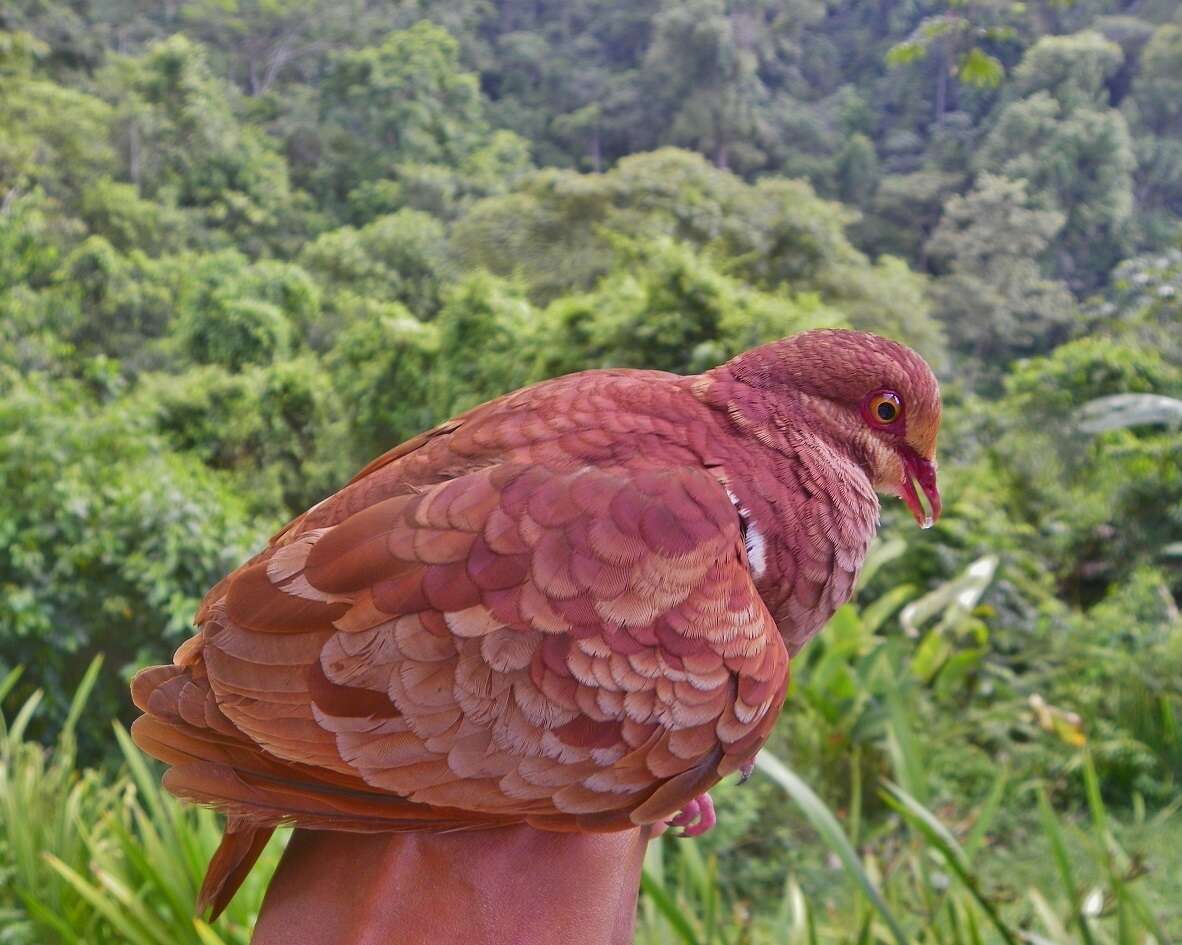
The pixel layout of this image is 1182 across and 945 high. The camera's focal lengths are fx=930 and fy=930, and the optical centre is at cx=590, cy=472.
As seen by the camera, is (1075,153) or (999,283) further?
(1075,153)

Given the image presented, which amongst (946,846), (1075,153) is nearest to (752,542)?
(946,846)

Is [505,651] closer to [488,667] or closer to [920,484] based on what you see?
[488,667]

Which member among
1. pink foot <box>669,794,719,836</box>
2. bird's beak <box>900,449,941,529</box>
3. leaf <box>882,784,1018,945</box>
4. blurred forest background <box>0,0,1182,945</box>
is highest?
bird's beak <box>900,449,941,529</box>

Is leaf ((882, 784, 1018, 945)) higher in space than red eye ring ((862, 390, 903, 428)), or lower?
lower

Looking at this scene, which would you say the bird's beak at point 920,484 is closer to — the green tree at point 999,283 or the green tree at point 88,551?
the green tree at point 88,551

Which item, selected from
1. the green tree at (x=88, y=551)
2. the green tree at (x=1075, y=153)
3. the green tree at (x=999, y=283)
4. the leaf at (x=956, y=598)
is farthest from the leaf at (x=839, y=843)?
the green tree at (x=1075, y=153)

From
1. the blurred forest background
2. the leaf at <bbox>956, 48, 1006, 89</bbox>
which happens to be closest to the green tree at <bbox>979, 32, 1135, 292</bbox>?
the blurred forest background

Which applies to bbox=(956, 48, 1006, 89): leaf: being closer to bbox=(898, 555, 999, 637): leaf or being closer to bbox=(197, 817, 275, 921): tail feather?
bbox=(898, 555, 999, 637): leaf

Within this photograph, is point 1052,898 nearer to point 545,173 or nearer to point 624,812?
point 624,812
